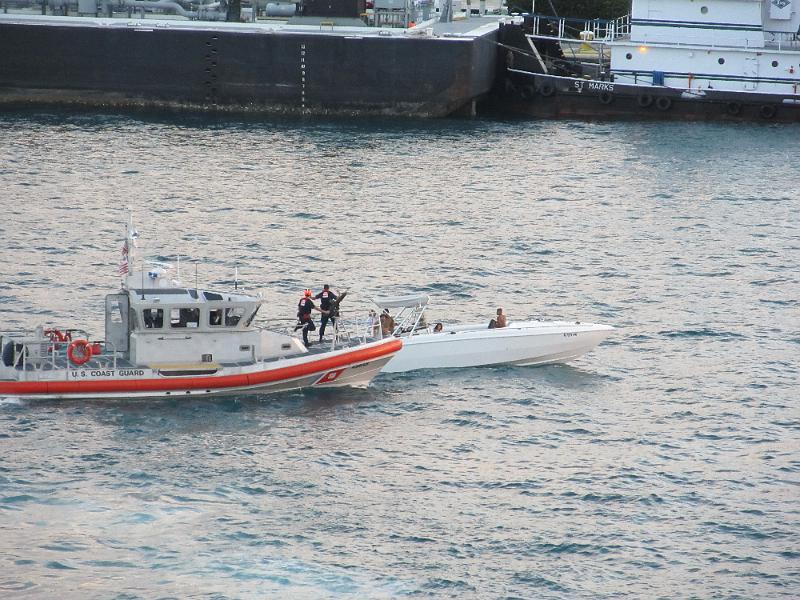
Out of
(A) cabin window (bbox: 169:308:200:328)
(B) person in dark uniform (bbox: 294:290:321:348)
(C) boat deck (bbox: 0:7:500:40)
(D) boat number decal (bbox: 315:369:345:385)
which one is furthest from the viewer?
(C) boat deck (bbox: 0:7:500:40)

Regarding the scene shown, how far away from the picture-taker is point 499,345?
4112 centimetres

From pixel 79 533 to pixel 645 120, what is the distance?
66.6 meters

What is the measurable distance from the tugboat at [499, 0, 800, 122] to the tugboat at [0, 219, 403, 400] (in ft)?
181

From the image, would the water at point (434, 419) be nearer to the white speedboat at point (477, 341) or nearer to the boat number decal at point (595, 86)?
the white speedboat at point (477, 341)

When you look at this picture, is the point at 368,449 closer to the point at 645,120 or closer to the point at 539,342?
the point at 539,342

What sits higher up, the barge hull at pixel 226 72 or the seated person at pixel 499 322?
the barge hull at pixel 226 72

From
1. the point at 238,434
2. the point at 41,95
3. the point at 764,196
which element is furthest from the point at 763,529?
the point at 41,95

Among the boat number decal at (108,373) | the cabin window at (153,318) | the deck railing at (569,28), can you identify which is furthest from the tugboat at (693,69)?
the boat number decal at (108,373)

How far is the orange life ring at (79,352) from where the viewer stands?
3716 cm

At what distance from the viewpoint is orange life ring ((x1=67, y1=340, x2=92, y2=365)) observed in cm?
3716

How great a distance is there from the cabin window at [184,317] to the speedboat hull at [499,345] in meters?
6.14

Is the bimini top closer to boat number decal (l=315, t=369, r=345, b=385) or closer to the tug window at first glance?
boat number decal (l=315, t=369, r=345, b=385)

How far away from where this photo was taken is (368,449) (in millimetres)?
35281

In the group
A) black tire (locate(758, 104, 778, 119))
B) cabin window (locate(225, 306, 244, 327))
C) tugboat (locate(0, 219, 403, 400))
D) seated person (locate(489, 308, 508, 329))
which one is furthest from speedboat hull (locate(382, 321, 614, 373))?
black tire (locate(758, 104, 778, 119))
